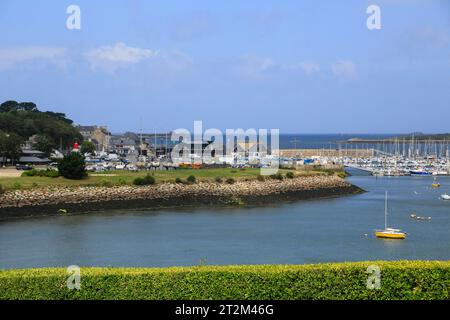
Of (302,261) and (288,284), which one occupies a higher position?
Result: (288,284)

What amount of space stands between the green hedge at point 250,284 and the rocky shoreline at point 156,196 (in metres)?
18.1

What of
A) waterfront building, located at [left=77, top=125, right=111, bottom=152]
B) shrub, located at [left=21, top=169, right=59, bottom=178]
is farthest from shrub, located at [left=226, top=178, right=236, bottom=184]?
waterfront building, located at [left=77, top=125, right=111, bottom=152]

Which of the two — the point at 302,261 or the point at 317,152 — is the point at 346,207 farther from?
the point at 317,152

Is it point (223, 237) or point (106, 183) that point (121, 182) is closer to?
point (106, 183)

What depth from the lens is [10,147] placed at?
41781 millimetres

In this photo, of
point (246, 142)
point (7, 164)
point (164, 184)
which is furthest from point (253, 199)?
point (246, 142)

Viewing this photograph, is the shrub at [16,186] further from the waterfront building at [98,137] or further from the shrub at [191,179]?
the waterfront building at [98,137]

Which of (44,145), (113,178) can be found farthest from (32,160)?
(113,178)

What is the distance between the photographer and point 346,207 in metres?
32.3

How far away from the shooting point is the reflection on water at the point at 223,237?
60.3ft

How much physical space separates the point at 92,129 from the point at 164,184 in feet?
155

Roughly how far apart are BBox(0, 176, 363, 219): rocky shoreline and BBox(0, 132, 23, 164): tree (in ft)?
40.2

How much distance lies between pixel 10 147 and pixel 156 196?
45.5 feet

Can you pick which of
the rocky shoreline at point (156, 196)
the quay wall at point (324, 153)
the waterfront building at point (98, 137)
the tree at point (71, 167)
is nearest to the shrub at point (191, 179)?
the rocky shoreline at point (156, 196)
